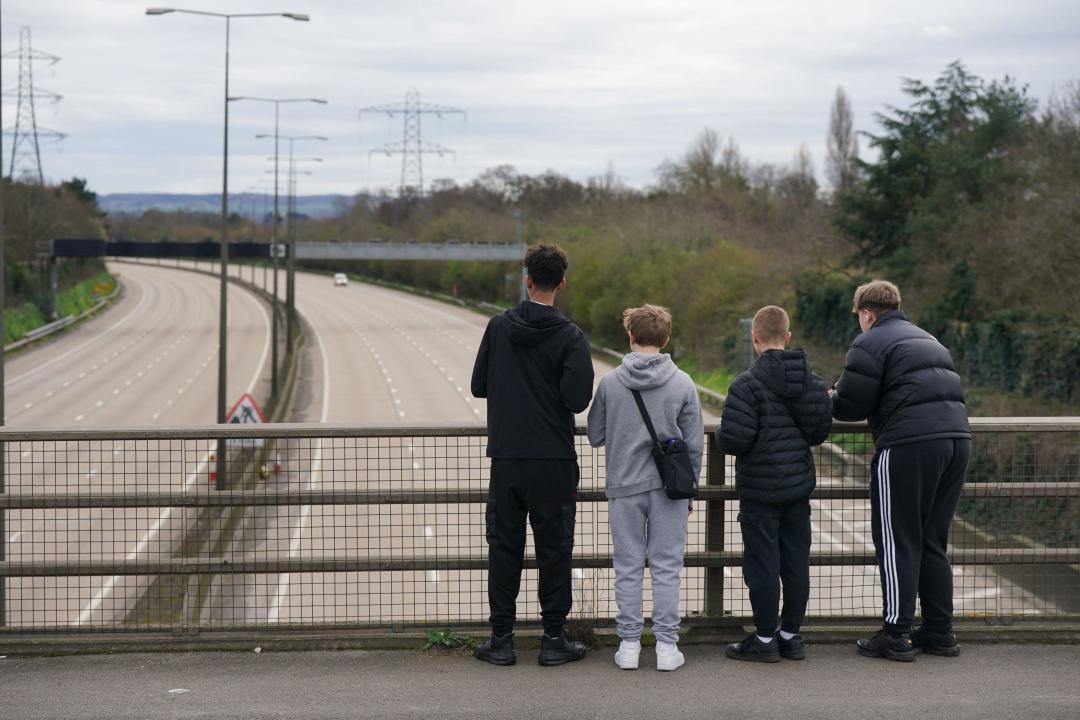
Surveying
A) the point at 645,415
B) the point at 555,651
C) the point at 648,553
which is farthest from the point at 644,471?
the point at 555,651

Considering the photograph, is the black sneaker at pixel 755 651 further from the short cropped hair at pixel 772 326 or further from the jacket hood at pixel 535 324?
the jacket hood at pixel 535 324

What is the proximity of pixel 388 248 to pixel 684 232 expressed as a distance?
38.7m

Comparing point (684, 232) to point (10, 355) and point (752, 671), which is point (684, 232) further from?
point (752, 671)

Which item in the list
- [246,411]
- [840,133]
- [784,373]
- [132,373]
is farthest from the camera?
[840,133]

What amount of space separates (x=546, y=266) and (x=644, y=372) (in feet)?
2.20

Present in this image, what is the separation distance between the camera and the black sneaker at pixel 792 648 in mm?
6695

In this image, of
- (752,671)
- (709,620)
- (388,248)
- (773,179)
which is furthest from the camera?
(773,179)

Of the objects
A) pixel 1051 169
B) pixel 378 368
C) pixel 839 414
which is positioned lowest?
pixel 378 368

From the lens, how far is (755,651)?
263 inches

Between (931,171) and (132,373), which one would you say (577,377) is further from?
(132,373)

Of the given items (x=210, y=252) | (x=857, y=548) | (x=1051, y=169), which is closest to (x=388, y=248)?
(x=210, y=252)

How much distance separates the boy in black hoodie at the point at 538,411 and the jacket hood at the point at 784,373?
2.71 ft

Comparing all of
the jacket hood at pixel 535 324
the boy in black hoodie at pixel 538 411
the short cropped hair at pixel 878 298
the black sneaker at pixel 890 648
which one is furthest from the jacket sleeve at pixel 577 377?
the black sneaker at pixel 890 648

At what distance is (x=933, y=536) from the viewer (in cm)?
665
